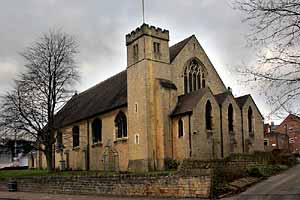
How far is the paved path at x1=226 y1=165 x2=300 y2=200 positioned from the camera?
2011cm

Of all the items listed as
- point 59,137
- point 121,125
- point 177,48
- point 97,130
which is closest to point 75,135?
point 59,137

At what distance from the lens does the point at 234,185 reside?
2284cm

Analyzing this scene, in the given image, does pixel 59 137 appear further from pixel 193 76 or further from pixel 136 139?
pixel 193 76

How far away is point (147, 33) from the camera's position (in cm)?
3719

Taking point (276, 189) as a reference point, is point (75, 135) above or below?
above

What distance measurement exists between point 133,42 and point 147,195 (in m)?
18.2

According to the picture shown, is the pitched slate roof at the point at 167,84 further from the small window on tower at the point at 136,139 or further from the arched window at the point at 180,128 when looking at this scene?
the small window on tower at the point at 136,139

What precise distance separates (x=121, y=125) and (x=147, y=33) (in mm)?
9426

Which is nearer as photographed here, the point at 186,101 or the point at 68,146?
the point at 186,101

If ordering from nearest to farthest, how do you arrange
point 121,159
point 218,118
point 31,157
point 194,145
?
point 194,145, point 218,118, point 121,159, point 31,157

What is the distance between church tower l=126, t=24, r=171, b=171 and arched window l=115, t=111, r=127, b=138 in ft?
6.14

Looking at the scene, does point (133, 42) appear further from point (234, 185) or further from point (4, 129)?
point (234, 185)

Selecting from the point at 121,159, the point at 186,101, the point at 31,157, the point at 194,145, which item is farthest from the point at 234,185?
the point at 31,157

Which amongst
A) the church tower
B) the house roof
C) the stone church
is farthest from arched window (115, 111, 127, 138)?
the house roof
